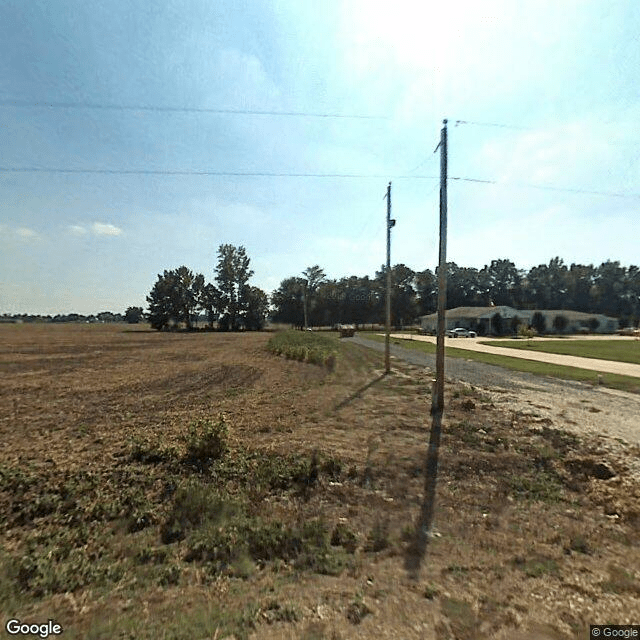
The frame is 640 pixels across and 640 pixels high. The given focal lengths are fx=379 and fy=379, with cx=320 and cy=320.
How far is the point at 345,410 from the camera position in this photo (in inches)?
406

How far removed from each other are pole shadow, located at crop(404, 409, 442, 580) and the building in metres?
66.0

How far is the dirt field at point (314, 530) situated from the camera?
282cm

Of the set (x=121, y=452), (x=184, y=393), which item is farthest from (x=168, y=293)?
(x=121, y=452)

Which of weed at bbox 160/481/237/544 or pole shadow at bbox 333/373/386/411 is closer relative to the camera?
weed at bbox 160/481/237/544

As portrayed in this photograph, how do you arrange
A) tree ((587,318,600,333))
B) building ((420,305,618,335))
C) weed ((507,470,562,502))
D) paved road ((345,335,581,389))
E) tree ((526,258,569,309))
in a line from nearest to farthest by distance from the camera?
weed ((507,470,562,502)) → paved road ((345,335,581,389)) → building ((420,305,618,335)) → tree ((587,318,600,333)) → tree ((526,258,569,309))

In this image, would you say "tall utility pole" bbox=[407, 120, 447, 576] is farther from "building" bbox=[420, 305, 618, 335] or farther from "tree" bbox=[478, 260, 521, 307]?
"tree" bbox=[478, 260, 521, 307]

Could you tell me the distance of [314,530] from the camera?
13.5 feet

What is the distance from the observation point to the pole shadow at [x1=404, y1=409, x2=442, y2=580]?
3561 millimetres

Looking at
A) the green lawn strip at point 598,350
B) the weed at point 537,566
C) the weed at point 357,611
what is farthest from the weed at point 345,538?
the green lawn strip at point 598,350

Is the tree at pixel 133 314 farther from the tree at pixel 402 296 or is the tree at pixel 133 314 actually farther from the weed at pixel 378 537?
the weed at pixel 378 537

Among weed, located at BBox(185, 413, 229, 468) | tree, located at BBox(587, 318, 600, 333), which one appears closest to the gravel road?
weed, located at BBox(185, 413, 229, 468)

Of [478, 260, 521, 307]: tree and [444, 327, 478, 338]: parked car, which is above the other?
[478, 260, 521, 307]: tree

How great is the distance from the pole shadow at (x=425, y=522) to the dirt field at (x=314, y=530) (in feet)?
0.14

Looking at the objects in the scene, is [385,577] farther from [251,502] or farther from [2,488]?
[2,488]
